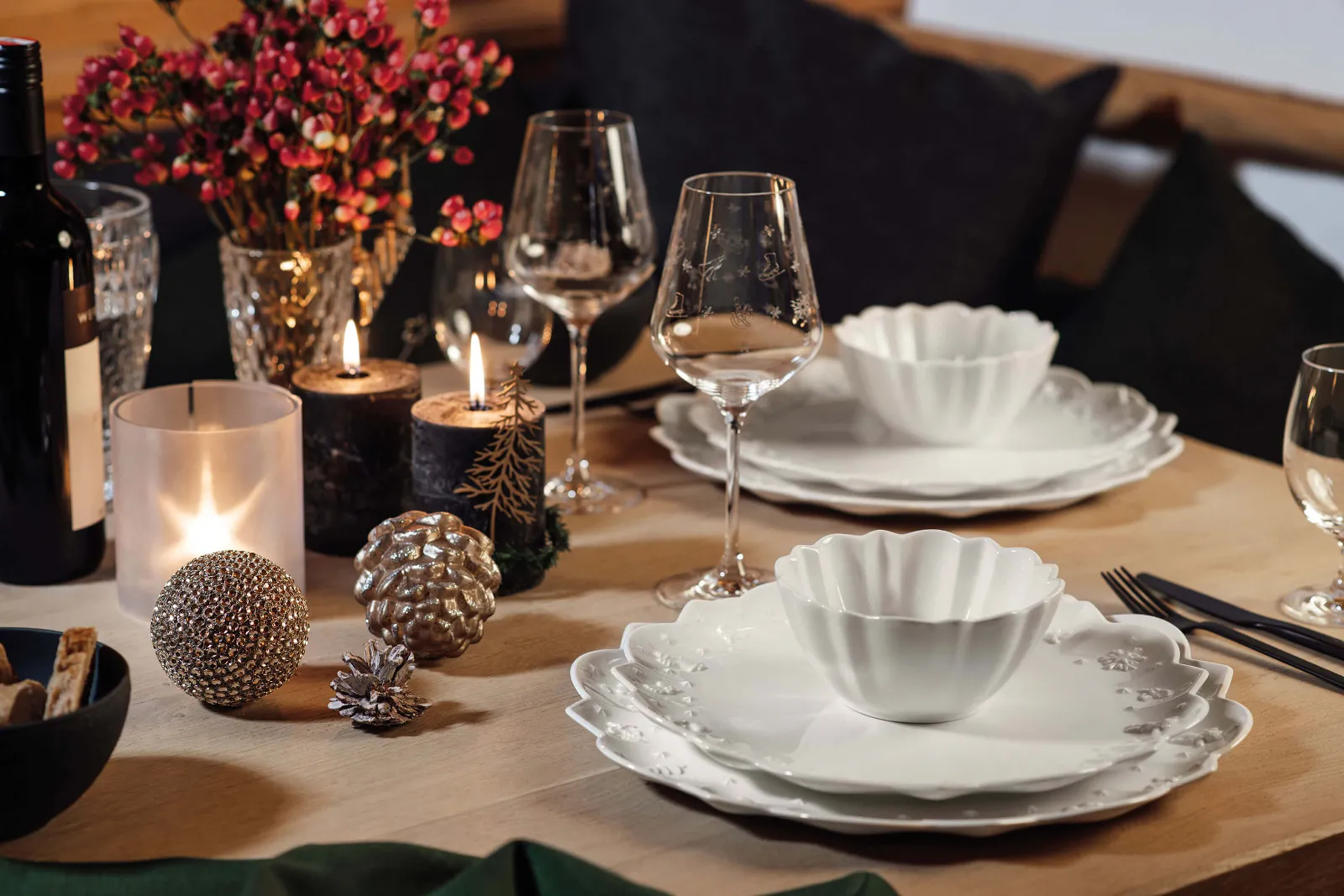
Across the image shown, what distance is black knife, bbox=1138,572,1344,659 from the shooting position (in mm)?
896

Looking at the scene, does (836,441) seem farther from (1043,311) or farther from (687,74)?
(687,74)

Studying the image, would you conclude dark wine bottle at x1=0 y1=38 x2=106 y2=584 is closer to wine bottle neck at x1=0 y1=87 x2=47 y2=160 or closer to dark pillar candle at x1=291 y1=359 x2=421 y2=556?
wine bottle neck at x1=0 y1=87 x2=47 y2=160

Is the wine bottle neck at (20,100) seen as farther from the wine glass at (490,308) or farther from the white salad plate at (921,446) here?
the white salad plate at (921,446)

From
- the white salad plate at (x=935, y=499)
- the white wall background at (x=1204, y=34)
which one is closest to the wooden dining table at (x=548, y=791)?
the white salad plate at (x=935, y=499)

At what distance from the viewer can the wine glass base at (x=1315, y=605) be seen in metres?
0.95

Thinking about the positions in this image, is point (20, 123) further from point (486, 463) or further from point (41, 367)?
point (486, 463)

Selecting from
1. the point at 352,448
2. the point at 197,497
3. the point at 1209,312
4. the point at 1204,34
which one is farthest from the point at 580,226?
the point at 1204,34

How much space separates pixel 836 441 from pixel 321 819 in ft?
2.18

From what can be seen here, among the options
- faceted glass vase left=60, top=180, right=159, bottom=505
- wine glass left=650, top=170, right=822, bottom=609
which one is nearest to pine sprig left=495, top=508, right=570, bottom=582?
wine glass left=650, top=170, right=822, bottom=609

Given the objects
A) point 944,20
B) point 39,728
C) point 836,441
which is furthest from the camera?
point 944,20

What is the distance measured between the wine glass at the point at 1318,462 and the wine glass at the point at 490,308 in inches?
25.8

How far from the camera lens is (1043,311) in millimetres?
2246

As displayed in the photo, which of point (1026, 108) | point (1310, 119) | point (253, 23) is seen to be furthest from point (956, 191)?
point (253, 23)

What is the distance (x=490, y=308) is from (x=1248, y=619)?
0.71m
